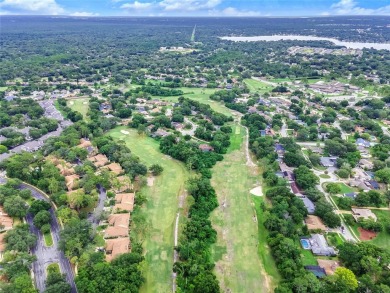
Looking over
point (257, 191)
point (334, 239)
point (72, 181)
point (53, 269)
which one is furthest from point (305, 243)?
point (72, 181)

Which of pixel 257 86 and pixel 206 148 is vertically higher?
pixel 206 148

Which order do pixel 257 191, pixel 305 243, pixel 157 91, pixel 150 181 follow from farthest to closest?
pixel 157 91 < pixel 150 181 < pixel 257 191 < pixel 305 243

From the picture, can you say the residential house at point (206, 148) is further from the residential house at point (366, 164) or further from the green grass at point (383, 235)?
the green grass at point (383, 235)

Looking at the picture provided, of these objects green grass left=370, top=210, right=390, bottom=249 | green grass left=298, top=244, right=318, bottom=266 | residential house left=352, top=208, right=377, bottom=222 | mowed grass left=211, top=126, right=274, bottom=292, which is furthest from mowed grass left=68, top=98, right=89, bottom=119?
green grass left=370, top=210, right=390, bottom=249

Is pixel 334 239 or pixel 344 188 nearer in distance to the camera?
pixel 334 239

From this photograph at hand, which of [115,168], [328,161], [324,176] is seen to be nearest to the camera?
[115,168]

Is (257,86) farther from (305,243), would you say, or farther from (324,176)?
(305,243)

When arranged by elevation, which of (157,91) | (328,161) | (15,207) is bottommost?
(157,91)
